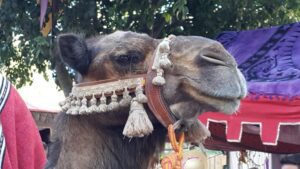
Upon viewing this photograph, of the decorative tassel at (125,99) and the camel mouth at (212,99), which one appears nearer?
the camel mouth at (212,99)

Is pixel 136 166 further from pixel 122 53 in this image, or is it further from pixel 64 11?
pixel 64 11

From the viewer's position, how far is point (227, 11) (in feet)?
20.8

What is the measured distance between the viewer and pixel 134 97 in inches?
90.6

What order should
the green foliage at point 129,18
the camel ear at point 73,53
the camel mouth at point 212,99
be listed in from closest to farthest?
1. the camel mouth at point 212,99
2. the camel ear at point 73,53
3. the green foliage at point 129,18

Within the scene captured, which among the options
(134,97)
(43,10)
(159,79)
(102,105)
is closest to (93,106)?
(102,105)

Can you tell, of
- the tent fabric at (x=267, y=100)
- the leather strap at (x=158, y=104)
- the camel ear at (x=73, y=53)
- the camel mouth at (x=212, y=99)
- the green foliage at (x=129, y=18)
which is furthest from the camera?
the green foliage at (x=129, y=18)

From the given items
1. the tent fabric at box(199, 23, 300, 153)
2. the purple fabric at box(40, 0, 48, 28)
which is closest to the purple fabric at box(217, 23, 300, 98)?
the tent fabric at box(199, 23, 300, 153)

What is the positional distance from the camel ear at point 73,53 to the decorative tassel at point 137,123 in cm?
27

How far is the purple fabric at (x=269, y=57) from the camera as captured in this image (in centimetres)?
504

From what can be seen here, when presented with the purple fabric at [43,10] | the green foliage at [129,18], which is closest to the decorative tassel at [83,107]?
the purple fabric at [43,10]

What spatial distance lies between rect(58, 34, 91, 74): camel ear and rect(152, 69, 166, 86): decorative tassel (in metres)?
0.28

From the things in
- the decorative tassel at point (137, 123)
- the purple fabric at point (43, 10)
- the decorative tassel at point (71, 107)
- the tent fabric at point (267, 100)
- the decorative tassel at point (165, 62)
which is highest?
the purple fabric at point (43, 10)

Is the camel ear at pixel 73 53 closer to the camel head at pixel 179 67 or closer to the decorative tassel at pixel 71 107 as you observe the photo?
the camel head at pixel 179 67

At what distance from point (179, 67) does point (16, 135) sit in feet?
2.14
